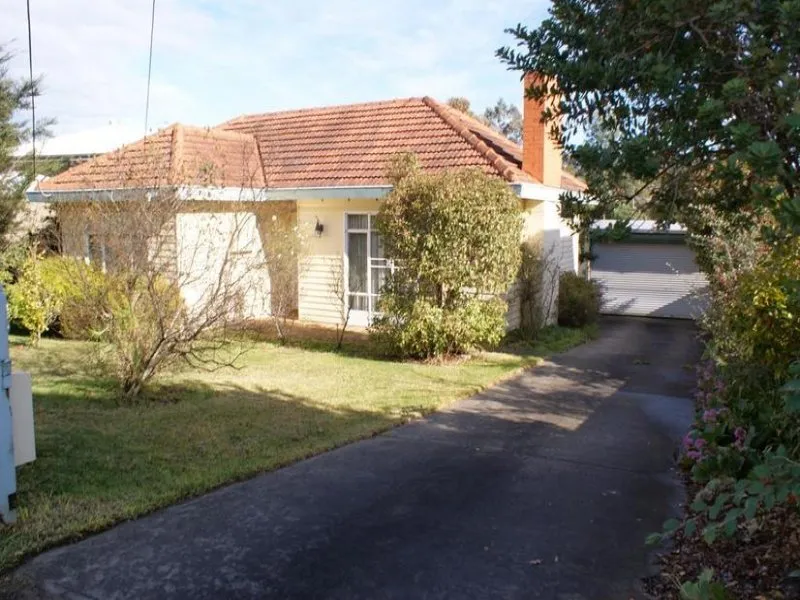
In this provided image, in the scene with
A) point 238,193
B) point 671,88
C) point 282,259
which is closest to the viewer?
point 671,88

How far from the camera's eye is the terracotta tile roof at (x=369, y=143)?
14836 millimetres

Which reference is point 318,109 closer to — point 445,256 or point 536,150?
point 536,150

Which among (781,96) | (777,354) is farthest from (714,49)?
(777,354)

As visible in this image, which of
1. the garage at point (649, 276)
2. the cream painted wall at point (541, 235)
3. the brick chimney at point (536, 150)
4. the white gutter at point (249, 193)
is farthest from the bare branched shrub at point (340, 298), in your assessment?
the garage at point (649, 276)

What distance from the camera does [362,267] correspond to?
51.0 feet

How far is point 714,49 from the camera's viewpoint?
4.46 meters

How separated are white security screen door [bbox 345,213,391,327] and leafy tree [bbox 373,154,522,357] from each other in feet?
9.83

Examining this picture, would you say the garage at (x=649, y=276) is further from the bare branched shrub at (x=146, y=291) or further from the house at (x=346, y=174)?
the bare branched shrub at (x=146, y=291)

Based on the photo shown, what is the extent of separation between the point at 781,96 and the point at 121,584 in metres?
4.59

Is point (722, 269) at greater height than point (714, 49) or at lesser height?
lesser

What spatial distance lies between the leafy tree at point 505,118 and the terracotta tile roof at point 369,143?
38.0 meters

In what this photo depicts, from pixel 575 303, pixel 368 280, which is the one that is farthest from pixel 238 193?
pixel 575 303

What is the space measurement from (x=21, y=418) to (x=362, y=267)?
10.8 metres

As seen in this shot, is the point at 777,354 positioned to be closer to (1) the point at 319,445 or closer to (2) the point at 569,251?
(1) the point at 319,445
